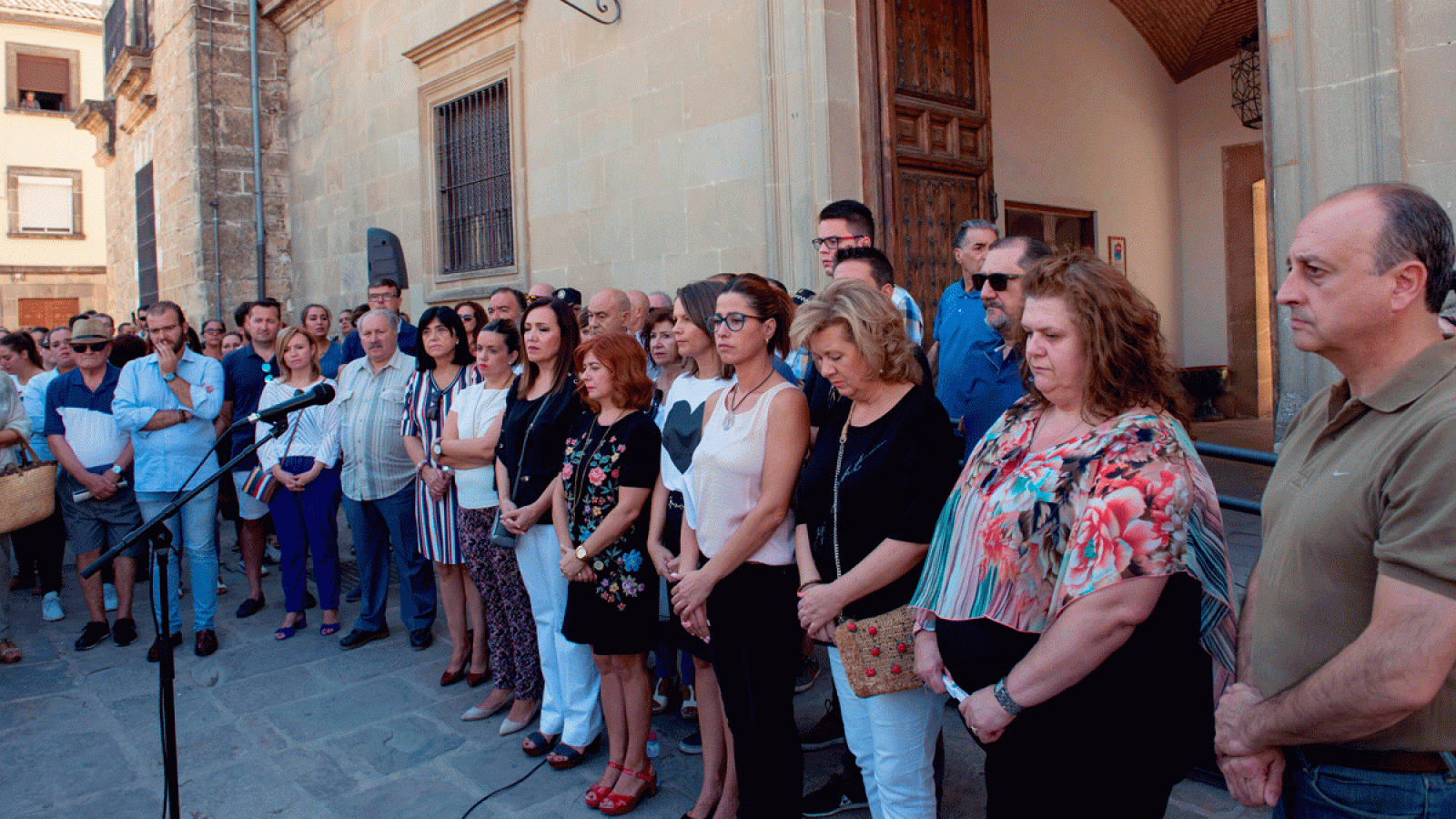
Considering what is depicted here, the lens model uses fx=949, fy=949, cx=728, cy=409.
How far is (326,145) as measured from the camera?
12617 mm

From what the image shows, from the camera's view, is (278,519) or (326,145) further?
(326,145)

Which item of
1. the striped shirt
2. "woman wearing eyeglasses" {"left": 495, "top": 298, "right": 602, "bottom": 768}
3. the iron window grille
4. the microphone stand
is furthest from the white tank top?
the iron window grille

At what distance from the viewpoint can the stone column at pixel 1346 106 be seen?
3.88 m

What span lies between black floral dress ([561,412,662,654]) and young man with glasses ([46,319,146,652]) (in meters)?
3.71

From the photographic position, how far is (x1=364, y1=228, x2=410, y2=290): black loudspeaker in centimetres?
1030

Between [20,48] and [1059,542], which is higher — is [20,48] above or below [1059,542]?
above

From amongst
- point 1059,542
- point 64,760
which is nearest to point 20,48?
point 64,760

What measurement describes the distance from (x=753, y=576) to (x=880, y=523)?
0.52 meters

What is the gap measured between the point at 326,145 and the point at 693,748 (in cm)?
1135

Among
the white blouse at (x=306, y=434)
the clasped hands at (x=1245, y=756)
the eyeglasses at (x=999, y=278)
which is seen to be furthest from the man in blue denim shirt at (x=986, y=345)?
the white blouse at (x=306, y=434)

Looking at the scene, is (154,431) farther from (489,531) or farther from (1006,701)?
(1006,701)

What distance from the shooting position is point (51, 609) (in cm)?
623

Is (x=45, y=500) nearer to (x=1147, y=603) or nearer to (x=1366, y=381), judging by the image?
(x=1147, y=603)

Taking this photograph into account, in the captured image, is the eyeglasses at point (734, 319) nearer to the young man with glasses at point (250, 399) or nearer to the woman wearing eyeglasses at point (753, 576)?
the woman wearing eyeglasses at point (753, 576)
